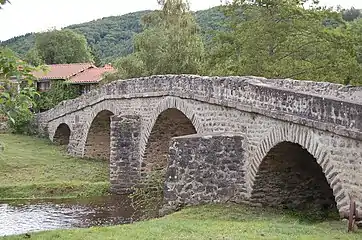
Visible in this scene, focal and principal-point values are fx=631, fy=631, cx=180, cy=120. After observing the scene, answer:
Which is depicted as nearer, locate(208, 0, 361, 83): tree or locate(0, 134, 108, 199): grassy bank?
locate(0, 134, 108, 199): grassy bank

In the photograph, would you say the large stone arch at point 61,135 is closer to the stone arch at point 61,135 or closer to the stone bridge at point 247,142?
the stone arch at point 61,135

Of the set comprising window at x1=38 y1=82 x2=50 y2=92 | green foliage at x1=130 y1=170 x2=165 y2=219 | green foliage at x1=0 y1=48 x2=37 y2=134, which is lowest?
green foliage at x1=130 y1=170 x2=165 y2=219

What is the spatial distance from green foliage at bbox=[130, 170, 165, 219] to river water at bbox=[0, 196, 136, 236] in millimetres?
297

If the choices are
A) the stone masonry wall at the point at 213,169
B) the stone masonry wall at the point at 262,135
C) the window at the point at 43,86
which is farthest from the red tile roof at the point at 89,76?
the stone masonry wall at the point at 213,169

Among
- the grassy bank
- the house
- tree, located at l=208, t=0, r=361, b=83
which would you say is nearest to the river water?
the grassy bank

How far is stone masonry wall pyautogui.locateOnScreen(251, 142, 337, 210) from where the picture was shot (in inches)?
538

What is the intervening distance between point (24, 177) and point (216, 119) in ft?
29.2

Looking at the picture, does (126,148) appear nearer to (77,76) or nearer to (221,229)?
(221,229)

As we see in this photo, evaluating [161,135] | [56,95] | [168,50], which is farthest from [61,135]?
[161,135]

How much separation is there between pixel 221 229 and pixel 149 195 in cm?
802

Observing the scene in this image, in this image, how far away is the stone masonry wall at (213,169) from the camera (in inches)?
555

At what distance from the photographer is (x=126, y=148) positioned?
68.9 feet

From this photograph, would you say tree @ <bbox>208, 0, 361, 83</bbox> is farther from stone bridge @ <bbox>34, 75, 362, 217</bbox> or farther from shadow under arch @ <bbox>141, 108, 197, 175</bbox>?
stone bridge @ <bbox>34, 75, 362, 217</bbox>

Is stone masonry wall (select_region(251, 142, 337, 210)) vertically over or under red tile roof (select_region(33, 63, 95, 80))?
under
